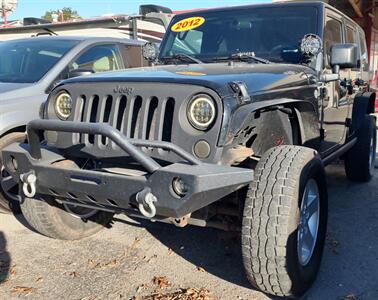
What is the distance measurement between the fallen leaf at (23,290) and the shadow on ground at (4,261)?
183mm

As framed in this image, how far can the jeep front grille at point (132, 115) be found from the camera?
2975mm

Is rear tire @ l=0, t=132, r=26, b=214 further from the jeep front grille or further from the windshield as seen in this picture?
the jeep front grille

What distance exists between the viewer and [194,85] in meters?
2.90

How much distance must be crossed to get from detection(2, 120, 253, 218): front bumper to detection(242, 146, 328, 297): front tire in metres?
0.20

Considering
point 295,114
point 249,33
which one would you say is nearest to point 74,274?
point 295,114

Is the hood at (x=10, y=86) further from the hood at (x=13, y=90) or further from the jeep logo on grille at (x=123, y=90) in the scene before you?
the jeep logo on grille at (x=123, y=90)

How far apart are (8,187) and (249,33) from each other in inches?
108

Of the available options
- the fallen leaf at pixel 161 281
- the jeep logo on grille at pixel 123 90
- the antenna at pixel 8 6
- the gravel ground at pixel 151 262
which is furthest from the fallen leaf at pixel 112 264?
the antenna at pixel 8 6

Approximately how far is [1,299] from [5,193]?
167 cm

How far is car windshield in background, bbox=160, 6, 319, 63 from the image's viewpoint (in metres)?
4.27

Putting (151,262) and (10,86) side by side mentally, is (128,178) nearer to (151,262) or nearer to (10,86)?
(151,262)

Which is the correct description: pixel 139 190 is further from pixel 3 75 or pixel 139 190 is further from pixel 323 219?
pixel 3 75

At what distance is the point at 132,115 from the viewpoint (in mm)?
3082

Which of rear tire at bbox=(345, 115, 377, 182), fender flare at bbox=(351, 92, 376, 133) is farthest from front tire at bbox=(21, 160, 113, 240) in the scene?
rear tire at bbox=(345, 115, 377, 182)
